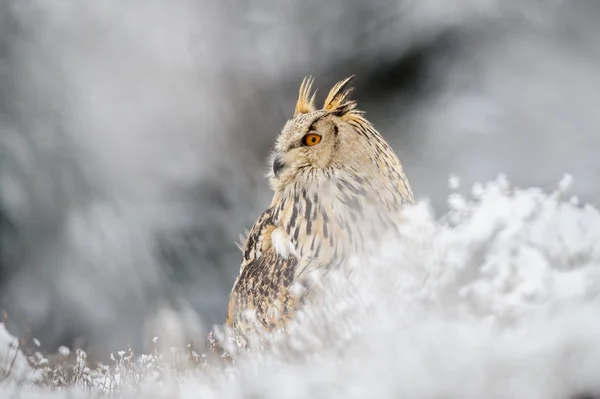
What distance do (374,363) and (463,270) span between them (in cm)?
26

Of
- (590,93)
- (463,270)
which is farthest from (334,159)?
(590,93)

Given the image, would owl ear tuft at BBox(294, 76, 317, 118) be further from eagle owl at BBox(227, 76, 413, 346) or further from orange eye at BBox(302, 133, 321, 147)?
orange eye at BBox(302, 133, 321, 147)

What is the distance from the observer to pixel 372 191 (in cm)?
175

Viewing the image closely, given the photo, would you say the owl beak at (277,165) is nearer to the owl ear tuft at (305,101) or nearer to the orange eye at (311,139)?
the orange eye at (311,139)

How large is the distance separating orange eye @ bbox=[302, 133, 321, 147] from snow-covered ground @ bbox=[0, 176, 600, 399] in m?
0.61

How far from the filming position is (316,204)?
1739 mm

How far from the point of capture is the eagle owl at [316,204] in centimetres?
157

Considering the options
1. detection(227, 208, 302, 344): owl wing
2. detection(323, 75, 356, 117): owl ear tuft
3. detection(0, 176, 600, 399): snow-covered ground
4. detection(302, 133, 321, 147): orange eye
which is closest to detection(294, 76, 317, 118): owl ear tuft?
detection(323, 75, 356, 117): owl ear tuft

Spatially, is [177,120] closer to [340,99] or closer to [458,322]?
[340,99]

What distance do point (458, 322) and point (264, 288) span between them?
0.67 m

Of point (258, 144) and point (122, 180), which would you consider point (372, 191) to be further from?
point (122, 180)

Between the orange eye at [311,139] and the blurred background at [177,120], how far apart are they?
42 centimetres

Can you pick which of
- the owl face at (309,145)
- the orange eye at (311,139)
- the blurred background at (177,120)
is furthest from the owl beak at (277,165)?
the blurred background at (177,120)

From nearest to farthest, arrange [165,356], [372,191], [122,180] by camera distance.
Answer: [165,356], [372,191], [122,180]
